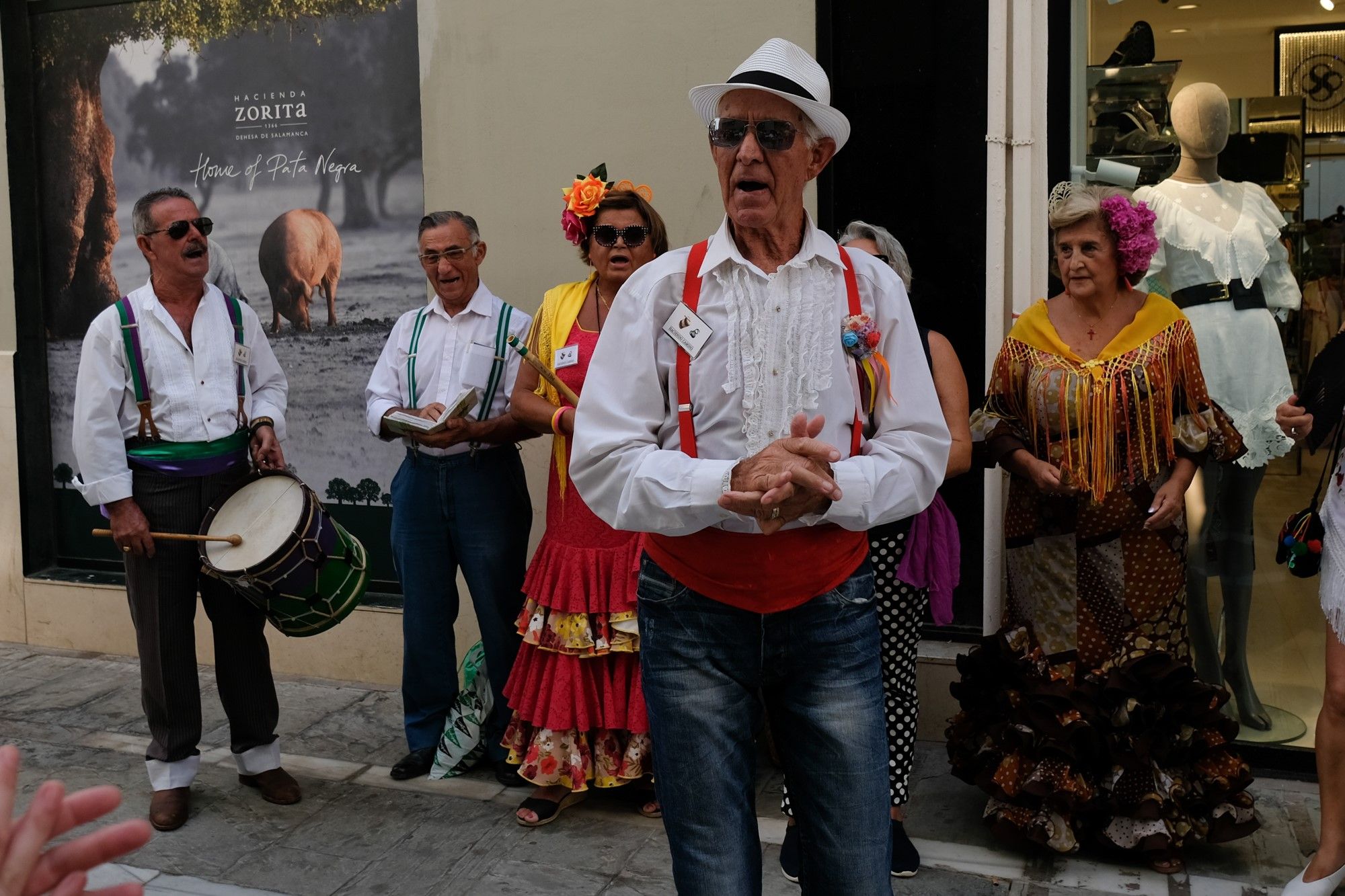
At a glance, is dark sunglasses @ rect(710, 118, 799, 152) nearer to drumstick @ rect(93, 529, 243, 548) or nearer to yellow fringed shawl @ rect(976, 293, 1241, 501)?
yellow fringed shawl @ rect(976, 293, 1241, 501)

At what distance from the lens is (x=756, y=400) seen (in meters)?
2.58

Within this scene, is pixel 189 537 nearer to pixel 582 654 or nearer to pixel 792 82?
pixel 582 654

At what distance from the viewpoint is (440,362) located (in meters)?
4.89

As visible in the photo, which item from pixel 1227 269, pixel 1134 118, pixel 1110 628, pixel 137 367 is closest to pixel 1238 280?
pixel 1227 269

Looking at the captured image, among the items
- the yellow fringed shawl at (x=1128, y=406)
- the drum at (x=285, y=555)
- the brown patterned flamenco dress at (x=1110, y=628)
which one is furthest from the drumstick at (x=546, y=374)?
the yellow fringed shawl at (x=1128, y=406)

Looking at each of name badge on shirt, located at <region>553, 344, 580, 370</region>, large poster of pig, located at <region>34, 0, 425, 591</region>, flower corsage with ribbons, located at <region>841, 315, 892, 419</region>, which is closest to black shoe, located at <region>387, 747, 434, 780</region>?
large poster of pig, located at <region>34, 0, 425, 591</region>

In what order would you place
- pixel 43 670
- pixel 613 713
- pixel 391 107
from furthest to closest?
pixel 43 670, pixel 391 107, pixel 613 713

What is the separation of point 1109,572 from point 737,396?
2.03 metres

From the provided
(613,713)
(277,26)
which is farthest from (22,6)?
(613,713)

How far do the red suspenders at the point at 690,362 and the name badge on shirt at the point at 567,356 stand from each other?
69.9 inches

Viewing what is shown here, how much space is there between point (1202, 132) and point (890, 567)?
1997 mm

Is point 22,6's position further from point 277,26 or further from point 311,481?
point 311,481

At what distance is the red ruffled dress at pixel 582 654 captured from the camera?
4.52 metres

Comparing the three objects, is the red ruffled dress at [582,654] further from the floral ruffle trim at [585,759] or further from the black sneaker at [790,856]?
the black sneaker at [790,856]
